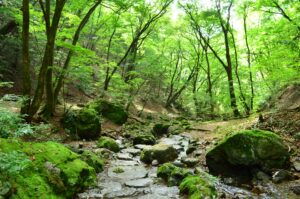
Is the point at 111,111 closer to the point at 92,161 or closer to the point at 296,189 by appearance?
the point at 92,161

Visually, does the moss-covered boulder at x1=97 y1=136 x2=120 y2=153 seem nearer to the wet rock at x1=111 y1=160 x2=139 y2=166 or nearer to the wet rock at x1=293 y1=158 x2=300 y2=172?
the wet rock at x1=111 y1=160 x2=139 y2=166

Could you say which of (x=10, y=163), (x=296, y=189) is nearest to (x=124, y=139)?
(x=296, y=189)

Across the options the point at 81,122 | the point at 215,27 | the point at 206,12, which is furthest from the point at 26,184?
the point at 215,27

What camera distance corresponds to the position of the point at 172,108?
3247 centimetres

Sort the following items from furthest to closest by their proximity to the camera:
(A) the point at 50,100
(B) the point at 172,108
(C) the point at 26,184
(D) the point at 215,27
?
(B) the point at 172,108, (D) the point at 215,27, (A) the point at 50,100, (C) the point at 26,184

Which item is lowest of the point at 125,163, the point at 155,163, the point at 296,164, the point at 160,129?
the point at 125,163

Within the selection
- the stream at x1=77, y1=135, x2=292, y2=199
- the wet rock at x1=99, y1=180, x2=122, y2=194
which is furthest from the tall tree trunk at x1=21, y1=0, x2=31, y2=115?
the wet rock at x1=99, y1=180, x2=122, y2=194

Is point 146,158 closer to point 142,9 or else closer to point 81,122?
point 81,122

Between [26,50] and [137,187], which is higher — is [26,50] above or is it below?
above

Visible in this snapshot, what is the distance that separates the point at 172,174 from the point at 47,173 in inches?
118

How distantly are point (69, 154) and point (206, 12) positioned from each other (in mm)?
15481

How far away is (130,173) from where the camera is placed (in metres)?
7.52

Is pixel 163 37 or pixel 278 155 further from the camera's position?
pixel 163 37

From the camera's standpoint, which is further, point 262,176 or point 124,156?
point 124,156
